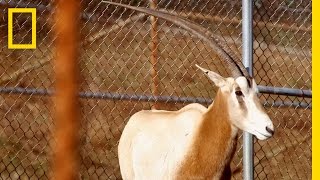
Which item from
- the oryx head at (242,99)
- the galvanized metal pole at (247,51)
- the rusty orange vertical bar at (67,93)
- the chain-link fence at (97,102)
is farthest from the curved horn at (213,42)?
the rusty orange vertical bar at (67,93)

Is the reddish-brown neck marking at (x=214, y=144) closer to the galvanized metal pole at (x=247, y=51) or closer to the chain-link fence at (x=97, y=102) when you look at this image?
the galvanized metal pole at (x=247, y=51)

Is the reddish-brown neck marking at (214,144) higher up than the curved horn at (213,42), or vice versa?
the curved horn at (213,42)

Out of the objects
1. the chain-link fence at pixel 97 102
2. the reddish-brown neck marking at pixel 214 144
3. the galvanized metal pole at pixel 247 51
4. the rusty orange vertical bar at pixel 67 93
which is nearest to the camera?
the rusty orange vertical bar at pixel 67 93

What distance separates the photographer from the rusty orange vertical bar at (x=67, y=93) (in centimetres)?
99

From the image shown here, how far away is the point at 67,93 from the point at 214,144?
13.1 ft

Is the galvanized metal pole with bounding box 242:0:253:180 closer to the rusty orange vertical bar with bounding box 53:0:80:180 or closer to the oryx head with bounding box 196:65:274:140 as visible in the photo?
the oryx head with bounding box 196:65:274:140

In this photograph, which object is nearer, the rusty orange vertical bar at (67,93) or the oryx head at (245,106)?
the rusty orange vertical bar at (67,93)

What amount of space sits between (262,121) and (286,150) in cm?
456

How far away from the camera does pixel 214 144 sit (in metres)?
4.97

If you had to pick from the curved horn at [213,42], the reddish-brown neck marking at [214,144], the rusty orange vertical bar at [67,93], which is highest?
the rusty orange vertical bar at [67,93]

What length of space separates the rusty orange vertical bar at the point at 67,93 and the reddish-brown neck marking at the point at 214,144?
12.8 feet

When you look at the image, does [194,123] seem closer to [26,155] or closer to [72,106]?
[26,155]

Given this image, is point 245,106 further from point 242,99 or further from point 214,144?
point 214,144

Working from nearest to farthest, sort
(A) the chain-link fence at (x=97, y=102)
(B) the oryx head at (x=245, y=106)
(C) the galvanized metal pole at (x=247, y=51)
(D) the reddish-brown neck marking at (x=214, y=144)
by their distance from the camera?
1. (B) the oryx head at (x=245, y=106)
2. (D) the reddish-brown neck marking at (x=214, y=144)
3. (C) the galvanized metal pole at (x=247, y=51)
4. (A) the chain-link fence at (x=97, y=102)
